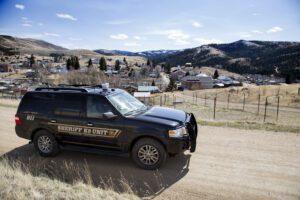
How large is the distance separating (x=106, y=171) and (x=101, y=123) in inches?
44.9

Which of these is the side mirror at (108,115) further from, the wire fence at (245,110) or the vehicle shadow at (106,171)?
the wire fence at (245,110)

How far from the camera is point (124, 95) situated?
7.57 metres

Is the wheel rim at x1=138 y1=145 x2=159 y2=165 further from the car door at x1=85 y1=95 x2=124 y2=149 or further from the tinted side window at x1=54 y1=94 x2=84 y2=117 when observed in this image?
the tinted side window at x1=54 y1=94 x2=84 y2=117

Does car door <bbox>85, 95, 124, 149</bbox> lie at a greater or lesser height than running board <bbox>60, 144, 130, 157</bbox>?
greater

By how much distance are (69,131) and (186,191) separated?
3.35 m

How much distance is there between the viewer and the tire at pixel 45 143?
708 cm

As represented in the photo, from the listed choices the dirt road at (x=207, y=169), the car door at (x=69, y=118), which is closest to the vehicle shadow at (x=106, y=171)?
the dirt road at (x=207, y=169)

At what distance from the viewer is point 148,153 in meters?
6.22

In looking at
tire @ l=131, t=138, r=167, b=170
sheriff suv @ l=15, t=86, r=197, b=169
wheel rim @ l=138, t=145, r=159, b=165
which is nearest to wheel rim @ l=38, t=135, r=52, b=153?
sheriff suv @ l=15, t=86, r=197, b=169

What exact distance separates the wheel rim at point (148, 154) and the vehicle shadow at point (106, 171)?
23 cm

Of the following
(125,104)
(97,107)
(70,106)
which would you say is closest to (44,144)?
(70,106)

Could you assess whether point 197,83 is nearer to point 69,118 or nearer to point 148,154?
point 69,118

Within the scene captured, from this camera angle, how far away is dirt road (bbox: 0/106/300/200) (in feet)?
17.3

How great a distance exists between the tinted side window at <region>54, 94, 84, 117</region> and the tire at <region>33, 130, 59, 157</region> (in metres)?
0.68
